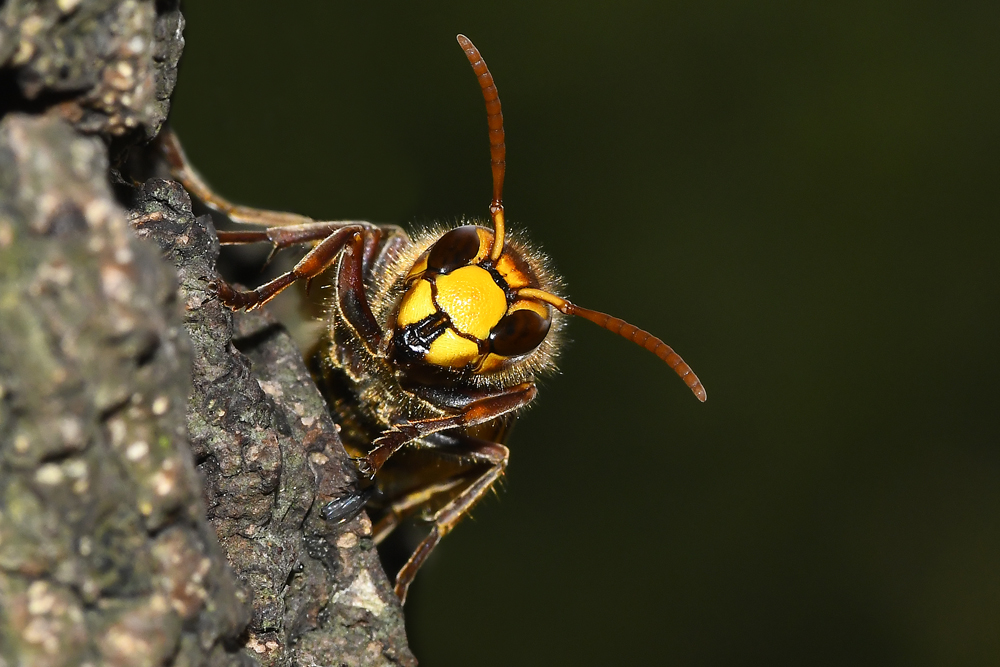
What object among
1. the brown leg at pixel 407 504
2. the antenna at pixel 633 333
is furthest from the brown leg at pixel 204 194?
the brown leg at pixel 407 504

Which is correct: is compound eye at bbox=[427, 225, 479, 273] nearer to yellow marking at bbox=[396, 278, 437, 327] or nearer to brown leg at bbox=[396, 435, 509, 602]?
yellow marking at bbox=[396, 278, 437, 327]

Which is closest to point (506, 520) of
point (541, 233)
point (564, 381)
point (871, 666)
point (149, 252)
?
point (564, 381)

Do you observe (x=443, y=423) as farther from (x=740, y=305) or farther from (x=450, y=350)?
(x=740, y=305)

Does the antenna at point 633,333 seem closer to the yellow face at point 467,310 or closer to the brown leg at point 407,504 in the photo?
the yellow face at point 467,310

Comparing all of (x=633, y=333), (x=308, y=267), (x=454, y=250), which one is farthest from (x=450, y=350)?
(x=633, y=333)

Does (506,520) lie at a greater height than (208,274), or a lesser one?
lesser

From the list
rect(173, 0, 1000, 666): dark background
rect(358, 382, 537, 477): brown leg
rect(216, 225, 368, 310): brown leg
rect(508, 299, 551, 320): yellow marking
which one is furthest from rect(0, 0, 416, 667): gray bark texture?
rect(173, 0, 1000, 666): dark background

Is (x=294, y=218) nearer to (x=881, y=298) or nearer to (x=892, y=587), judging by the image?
(x=881, y=298)
